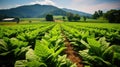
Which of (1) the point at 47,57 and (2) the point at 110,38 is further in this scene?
(2) the point at 110,38

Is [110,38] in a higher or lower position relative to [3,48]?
lower

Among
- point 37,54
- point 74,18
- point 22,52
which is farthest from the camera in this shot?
point 74,18

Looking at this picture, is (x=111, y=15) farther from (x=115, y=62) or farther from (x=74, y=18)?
(x=115, y=62)

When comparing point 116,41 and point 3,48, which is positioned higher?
point 3,48

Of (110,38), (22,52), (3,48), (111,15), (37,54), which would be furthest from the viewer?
(111,15)

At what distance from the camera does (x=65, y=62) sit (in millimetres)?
2945

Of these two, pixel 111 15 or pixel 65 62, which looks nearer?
pixel 65 62

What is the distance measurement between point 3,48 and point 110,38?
745cm

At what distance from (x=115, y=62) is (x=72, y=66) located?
95cm

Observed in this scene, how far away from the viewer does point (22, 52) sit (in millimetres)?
4312

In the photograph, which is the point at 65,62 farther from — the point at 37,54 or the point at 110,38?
the point at 110,38

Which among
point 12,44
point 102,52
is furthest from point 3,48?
point 102,52

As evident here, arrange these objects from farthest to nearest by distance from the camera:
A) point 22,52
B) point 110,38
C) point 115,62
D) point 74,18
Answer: point 74,18, point 110,38, point 22,52, point 115,62

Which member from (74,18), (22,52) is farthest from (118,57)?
(74,18)
